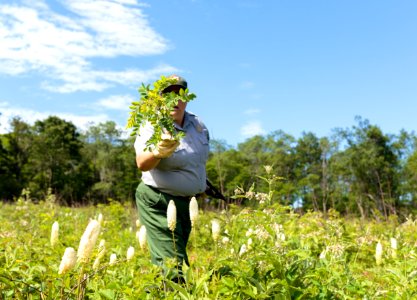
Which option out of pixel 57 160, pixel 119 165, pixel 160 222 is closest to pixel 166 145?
pixel 160 222

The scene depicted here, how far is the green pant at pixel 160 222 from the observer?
149 inches

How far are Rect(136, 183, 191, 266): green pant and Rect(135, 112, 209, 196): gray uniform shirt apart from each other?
0.25 feet

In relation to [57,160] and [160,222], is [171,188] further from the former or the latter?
[57,160]

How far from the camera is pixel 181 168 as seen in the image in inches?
151

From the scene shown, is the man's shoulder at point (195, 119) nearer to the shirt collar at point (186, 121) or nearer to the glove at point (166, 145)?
the shirt collar at point (186, 121)

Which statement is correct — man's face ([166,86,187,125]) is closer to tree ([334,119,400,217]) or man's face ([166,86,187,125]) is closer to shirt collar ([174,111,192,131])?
shirt collar ([174,111,192,131])

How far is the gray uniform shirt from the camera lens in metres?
3.74

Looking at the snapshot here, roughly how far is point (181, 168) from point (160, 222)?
1.62ft

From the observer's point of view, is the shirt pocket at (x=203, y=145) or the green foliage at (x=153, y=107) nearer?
the green foliage at (x=153, y=107)

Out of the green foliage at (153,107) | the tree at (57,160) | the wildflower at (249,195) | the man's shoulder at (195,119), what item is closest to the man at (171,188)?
the man's shoulder at (195,119)

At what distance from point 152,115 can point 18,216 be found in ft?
28.1

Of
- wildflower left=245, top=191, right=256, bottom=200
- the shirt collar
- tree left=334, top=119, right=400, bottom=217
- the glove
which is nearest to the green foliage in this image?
the glove

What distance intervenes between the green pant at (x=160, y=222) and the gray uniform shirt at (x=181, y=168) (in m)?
0.08

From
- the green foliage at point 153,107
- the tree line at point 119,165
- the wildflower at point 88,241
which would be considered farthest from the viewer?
the tree line at point 119,165
